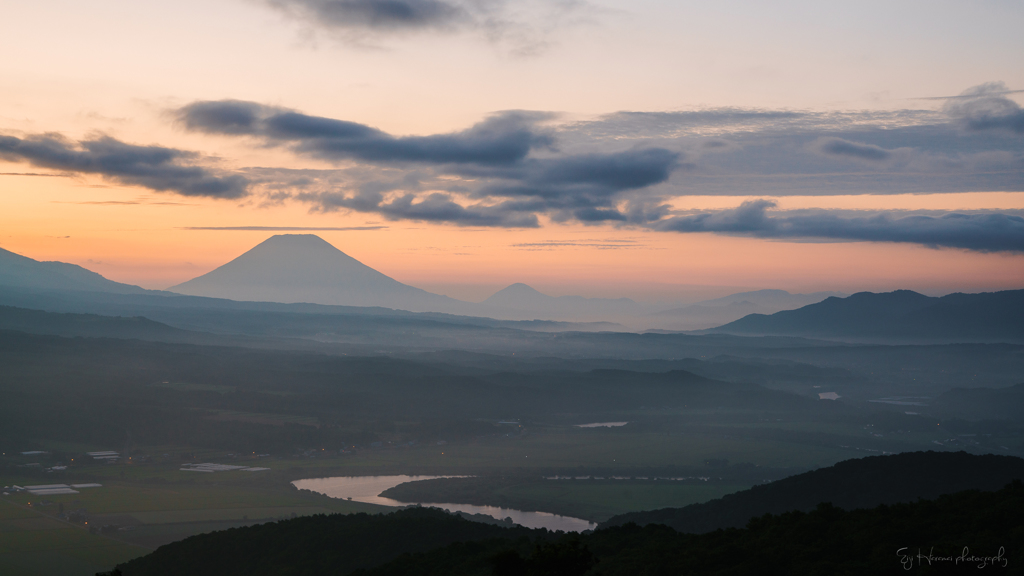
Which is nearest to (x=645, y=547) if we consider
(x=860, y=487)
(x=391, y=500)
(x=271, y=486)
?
(x=860, y=487)

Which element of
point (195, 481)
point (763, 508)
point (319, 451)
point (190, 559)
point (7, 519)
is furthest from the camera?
point (319, 451)

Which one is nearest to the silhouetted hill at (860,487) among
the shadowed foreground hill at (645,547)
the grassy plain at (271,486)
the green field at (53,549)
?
the grassy plain at (271,486)

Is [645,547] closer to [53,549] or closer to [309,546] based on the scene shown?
[309,546]

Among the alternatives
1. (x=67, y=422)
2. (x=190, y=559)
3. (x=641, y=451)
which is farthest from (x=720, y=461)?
(x=67, y=422)

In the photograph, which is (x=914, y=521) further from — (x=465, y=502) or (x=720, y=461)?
(x=720, y=461)

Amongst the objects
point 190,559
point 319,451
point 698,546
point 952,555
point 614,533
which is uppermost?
point 952,555

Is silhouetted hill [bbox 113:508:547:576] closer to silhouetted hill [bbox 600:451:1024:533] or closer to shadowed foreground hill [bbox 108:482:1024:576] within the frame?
shadowed foreground hill [bbox 108:482:1024:576]
